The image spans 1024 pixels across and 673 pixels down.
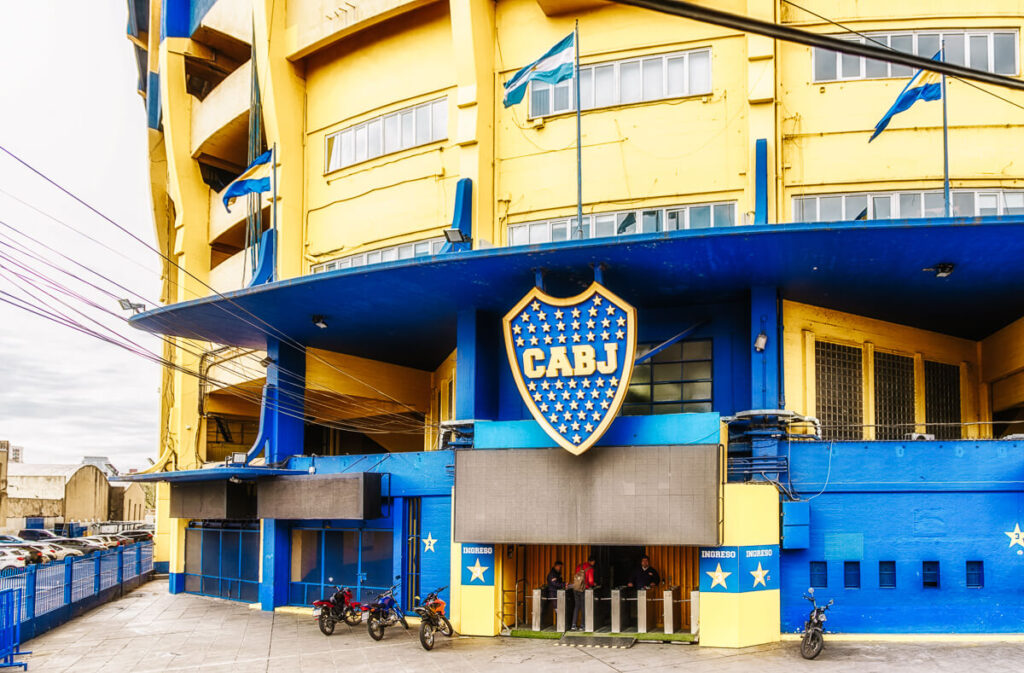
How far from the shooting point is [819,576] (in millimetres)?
20281

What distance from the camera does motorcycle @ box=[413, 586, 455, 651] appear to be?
20156 mm

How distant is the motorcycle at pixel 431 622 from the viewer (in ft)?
66.1

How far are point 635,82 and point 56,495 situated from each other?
7937cm

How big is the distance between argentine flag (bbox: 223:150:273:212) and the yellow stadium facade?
1.93 feet

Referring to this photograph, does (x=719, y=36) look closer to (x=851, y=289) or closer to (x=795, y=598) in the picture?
(x=851, y=289)

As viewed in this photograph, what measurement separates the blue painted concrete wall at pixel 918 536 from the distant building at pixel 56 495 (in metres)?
80.0

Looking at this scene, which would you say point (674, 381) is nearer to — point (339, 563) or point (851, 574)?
point (851, 574)

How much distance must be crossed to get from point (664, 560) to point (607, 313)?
5.89 metres

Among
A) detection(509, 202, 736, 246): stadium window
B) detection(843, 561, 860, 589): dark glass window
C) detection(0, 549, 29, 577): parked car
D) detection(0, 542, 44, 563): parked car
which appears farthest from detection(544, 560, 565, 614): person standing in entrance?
detection(0, 542, 44, 563): parked car

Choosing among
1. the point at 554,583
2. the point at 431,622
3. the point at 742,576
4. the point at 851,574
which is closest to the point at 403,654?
the point at 431,622

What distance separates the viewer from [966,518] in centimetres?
1997

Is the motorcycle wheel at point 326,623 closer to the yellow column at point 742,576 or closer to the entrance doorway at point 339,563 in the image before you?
the entrance doorway at point 339,563

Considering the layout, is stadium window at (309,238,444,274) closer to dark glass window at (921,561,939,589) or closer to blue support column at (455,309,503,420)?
blue support column at (455,309,503,420)

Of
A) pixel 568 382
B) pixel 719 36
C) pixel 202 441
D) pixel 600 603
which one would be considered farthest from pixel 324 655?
pixel 202 441
